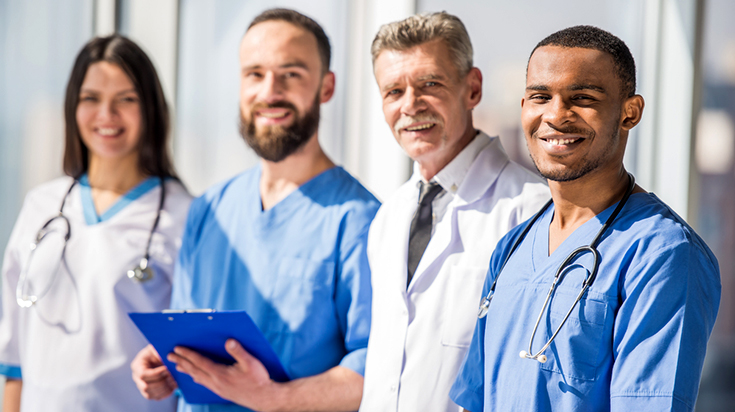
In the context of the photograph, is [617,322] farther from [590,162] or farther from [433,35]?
[433,35]

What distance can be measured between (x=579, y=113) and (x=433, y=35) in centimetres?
52

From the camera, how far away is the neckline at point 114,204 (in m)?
1.92

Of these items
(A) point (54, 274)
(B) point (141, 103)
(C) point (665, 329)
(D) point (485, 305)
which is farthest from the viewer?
(B) point (141, 103)

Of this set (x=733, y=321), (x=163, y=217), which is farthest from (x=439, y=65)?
(x=733, y=321)

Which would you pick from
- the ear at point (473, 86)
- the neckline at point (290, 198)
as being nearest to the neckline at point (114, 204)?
the neckline at point (290, 198)

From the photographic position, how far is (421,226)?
152cm

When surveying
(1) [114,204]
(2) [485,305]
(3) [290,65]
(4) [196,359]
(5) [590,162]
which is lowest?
(4) [196,359]

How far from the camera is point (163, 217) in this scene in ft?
6.30

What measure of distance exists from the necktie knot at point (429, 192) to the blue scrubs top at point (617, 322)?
0.42m

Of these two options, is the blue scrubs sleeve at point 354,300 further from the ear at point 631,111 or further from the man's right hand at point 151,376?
the ear at point 631,111

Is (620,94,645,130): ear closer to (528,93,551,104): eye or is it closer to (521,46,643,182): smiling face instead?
(521,46,643,182): smiling face

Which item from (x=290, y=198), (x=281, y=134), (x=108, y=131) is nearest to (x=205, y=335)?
(x=290, y=198)

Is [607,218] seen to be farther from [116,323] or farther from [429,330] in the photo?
[116,323]

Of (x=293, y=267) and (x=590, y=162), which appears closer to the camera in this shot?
(x=590, y=162)
